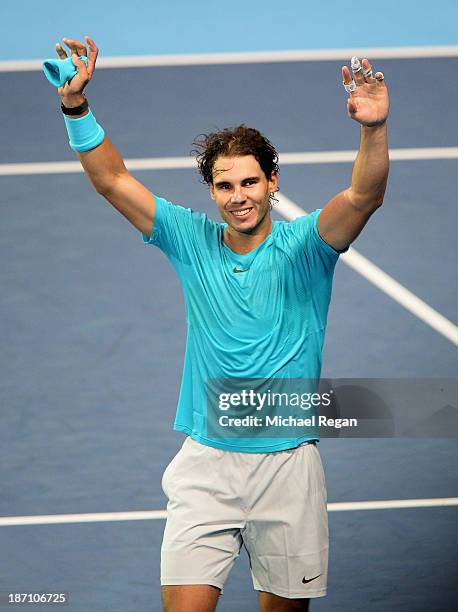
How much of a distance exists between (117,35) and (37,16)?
2.65ft

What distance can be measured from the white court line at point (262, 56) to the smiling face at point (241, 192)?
256 inches

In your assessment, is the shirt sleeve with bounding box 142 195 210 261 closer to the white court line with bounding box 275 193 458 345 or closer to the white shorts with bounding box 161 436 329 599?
the white shorts with bounding box 161 436 329 599

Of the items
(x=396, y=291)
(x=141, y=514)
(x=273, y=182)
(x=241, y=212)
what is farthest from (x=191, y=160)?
(x=241, y=212)

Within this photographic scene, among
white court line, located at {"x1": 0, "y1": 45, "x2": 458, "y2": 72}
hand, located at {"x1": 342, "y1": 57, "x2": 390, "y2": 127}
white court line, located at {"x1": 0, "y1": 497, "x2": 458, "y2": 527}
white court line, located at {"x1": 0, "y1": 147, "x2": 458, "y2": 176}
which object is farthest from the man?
white court line, located at {"x1": 0, "y1": 45, "x2": 458, "y2": 72}

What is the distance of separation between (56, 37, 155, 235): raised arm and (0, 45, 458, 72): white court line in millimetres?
6459

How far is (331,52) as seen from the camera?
1133cm

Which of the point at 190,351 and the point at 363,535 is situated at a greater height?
the point at 190,351

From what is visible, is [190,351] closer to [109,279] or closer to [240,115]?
[109,279]

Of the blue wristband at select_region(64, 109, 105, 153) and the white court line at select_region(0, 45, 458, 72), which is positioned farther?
the white court line at select_region(0, 45, 458, 72)

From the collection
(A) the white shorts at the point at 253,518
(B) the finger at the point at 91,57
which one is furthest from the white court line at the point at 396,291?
(B) the finger at the point at 91,57

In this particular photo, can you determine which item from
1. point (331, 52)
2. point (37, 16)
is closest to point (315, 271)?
point (331, 52)

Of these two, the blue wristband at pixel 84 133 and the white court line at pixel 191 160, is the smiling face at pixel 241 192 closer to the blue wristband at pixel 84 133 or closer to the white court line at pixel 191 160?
the blue wristband at pixel 84 133

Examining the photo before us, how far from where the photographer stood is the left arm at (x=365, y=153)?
440 cm

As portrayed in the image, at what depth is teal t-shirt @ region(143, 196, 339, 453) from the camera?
4762 millimetres
